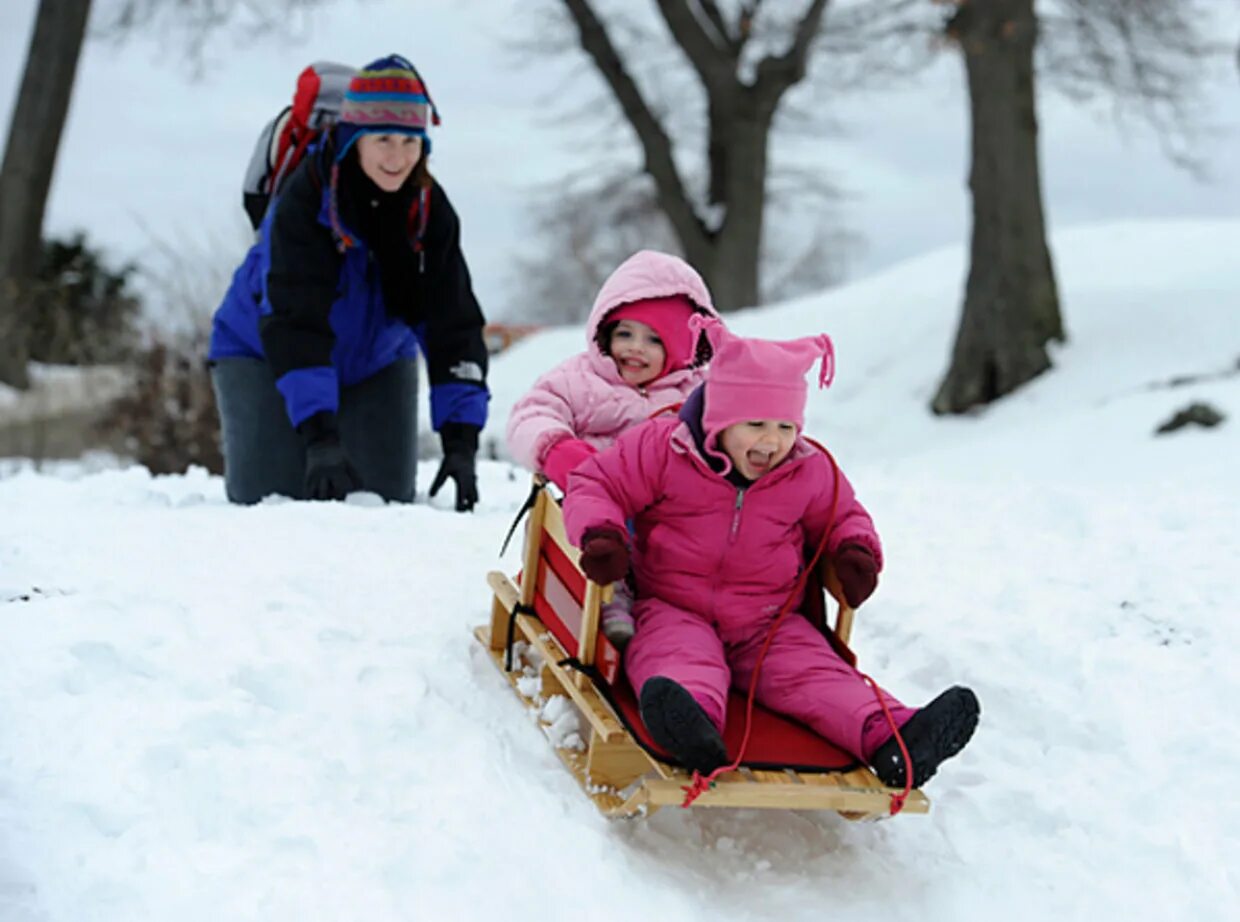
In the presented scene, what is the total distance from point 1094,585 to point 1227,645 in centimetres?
63

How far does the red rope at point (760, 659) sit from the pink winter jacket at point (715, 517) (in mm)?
19

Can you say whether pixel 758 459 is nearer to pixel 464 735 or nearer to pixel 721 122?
pixel 464 735

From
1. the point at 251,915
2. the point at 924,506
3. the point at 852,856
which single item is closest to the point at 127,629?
the point at 251,915

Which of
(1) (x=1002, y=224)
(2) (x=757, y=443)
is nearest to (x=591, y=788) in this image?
(2) (x=757, y=443)

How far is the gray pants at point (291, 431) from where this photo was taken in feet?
15.5

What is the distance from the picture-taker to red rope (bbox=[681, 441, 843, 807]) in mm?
2523

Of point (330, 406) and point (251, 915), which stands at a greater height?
point (330, 406)

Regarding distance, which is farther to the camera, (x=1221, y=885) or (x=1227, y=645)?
(x=1227, y=645)

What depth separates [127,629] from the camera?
316 centimetres

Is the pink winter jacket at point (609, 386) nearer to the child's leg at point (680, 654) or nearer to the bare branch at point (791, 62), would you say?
the child's leg at point (680, 654)

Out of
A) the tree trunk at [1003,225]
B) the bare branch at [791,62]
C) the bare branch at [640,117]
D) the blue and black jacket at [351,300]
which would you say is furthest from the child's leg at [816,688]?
the bare branch at [791,62]

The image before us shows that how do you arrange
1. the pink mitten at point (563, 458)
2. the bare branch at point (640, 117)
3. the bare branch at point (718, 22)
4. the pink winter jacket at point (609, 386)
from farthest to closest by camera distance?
the bare branch at point (718, 22), the bare branch at point (640, 117), the pink winter jacket at point (609, 386), the pink mitten at point (563, 458)

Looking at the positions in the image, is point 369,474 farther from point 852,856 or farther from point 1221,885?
point 1221,885

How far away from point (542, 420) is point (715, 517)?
26.1 inches
